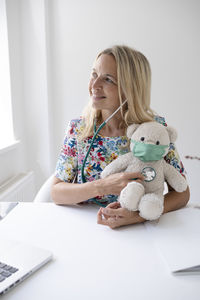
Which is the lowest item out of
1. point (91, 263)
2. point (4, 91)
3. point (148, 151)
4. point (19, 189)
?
point (19, 189)

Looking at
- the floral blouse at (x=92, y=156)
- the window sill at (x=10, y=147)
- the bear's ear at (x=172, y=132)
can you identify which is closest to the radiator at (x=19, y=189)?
the window sill at (x=10, y=147)

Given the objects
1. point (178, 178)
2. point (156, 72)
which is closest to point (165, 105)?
point (156, 72)

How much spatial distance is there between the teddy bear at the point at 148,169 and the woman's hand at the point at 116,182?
2 centimetres

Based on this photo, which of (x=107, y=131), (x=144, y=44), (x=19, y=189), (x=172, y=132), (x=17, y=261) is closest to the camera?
(x=17, y=261)

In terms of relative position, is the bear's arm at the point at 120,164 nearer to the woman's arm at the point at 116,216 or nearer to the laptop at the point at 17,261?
the woman's arm at the point at 116,216

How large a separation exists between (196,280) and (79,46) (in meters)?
2.00

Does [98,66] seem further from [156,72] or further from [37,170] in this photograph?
[37,170]

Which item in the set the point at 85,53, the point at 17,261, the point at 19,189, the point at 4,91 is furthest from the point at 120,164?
the point at 85,53

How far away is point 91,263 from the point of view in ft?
2.19

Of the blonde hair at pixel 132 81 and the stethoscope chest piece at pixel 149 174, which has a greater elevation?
the blonde hair at pixel 132 81

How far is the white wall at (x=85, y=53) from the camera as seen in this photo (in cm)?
208

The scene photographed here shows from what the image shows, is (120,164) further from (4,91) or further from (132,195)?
(4,91)

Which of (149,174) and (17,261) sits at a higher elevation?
(149,174)

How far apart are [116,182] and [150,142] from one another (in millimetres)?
178
